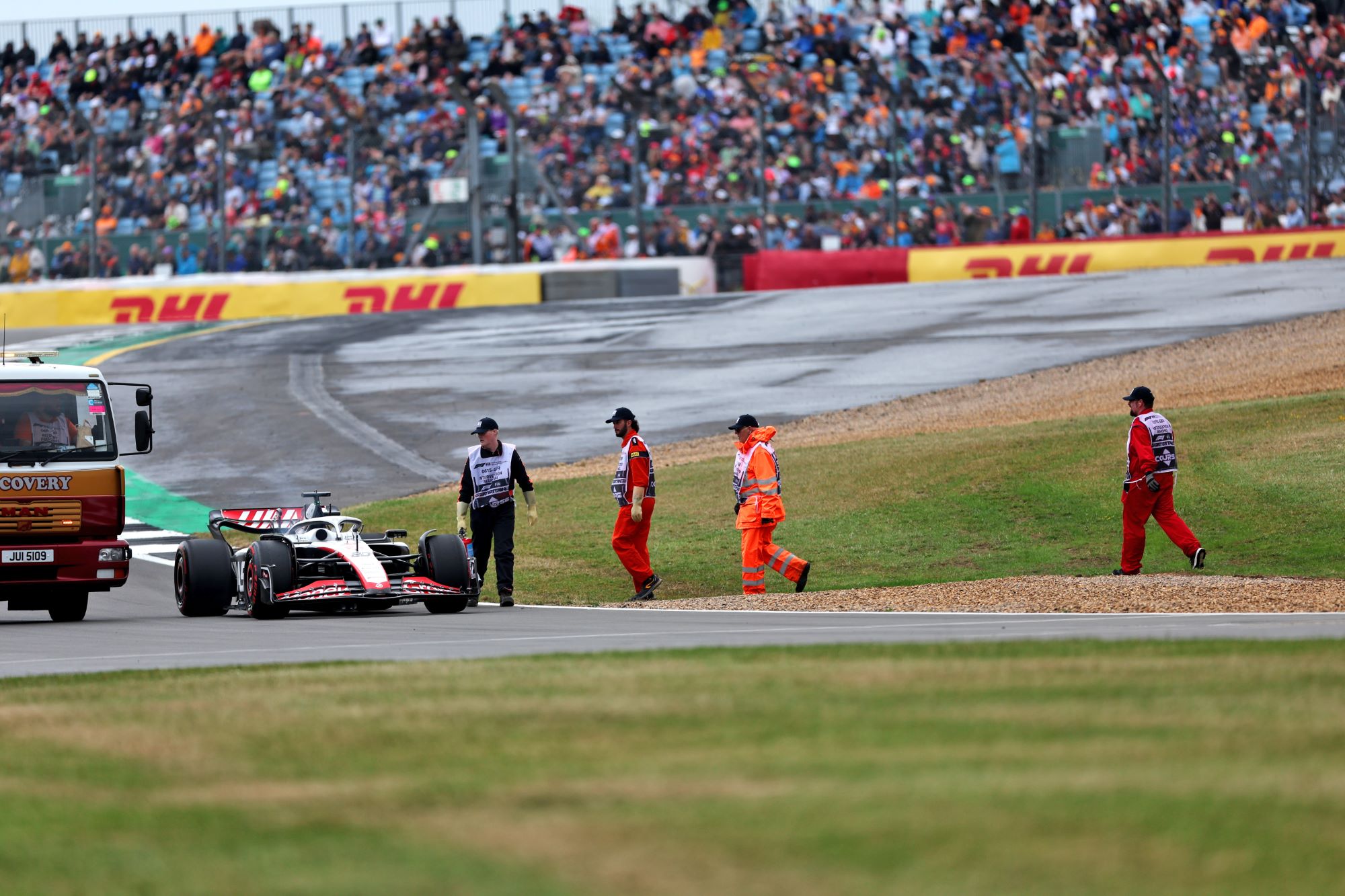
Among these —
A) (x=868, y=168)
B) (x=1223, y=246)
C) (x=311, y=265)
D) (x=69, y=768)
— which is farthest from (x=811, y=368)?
(x=69, y=768)

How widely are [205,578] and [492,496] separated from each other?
2472mm

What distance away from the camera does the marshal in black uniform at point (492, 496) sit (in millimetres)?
15750

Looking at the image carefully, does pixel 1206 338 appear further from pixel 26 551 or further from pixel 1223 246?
pixel 26 551

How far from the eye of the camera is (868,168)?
35.9m

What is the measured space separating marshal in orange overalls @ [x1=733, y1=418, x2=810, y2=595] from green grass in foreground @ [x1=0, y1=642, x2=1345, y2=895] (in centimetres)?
670

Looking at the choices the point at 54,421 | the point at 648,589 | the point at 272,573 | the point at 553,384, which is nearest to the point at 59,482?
the point at 54,421

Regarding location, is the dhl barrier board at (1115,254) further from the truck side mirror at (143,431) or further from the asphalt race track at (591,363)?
the truck side mirror at (143,431)

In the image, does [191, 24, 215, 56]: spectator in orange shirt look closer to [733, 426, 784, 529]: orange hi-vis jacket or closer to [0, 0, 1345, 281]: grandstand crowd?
[0, 0, 1345, 281]: grandstand crowd

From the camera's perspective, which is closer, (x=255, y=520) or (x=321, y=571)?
(x=321, y=571)

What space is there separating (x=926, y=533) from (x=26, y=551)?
310 inches

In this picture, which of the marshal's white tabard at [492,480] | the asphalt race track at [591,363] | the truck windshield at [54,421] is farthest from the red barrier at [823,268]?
the truck windshield at [54,421]

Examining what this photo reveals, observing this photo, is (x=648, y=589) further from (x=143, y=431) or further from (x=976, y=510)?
(x=143, y=431)

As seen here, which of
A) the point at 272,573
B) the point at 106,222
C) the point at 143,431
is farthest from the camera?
the point at 106,222

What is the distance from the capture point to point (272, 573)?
553 inches
